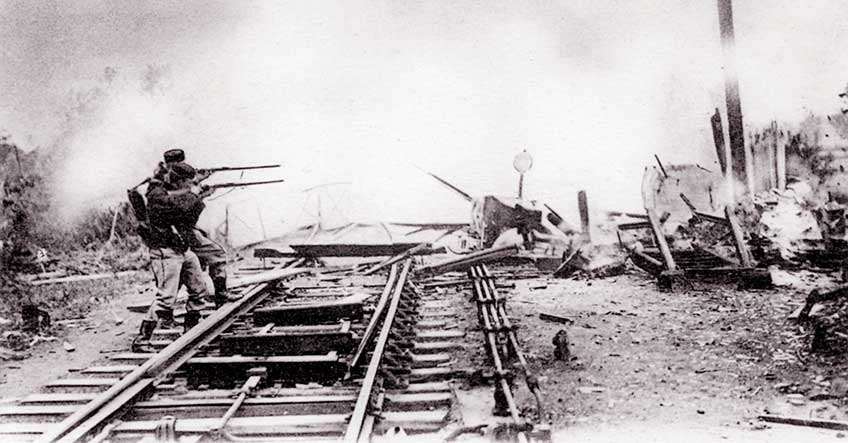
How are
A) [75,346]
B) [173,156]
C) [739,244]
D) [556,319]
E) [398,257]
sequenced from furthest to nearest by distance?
[398,257]
[739,244]
[556,319]
[173,156]
[75,346]

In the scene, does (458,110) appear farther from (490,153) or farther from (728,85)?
(728,85)

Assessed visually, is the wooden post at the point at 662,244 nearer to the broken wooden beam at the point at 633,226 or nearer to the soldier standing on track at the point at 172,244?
the broken wooden beam at the point at 633,226

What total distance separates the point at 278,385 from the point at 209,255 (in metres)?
2.85

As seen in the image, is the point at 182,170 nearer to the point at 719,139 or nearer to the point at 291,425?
the point at 291,425

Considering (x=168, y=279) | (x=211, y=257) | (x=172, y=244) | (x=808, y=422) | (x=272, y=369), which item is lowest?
(x=808, y=422)

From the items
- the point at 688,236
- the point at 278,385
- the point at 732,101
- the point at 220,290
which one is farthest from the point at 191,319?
the point at 732,101

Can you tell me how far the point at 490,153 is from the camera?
55.0 ft

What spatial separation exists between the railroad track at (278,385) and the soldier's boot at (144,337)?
0.42 ft

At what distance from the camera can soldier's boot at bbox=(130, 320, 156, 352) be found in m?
5.97

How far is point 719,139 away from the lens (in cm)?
1359

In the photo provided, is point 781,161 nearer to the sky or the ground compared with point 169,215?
nearer to the ground

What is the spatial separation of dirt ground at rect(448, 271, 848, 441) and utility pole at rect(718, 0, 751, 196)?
17.2 feet

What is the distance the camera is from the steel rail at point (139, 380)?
12.8ft

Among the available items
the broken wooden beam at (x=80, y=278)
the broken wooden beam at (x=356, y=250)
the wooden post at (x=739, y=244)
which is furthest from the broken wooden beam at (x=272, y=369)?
the wooden post at (x=739, y=244)
